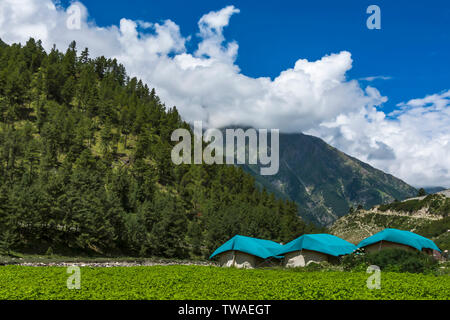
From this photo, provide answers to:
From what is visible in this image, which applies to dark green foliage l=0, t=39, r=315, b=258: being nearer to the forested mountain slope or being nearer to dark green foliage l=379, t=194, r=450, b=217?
the forested mountain slope

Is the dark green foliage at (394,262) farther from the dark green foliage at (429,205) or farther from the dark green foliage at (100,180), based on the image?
the dark green foliage at (429,205)

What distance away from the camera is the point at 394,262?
26.0 metres

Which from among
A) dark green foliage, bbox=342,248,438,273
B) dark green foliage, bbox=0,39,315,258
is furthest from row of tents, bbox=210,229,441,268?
dark green foliage, bbox=0,39,315,258

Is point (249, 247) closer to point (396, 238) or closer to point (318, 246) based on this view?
point (318, 246)

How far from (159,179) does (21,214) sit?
49266 millimetres

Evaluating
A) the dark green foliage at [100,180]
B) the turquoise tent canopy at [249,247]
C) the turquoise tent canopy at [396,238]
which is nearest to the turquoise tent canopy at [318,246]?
the turquoise tent canopy at [249,247]

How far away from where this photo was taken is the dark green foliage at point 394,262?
81.3 ft

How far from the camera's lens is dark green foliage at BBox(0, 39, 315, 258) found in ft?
165

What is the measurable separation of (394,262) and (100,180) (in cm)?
6060

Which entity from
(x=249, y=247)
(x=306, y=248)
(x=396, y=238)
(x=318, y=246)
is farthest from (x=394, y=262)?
(x=249, y=247)
